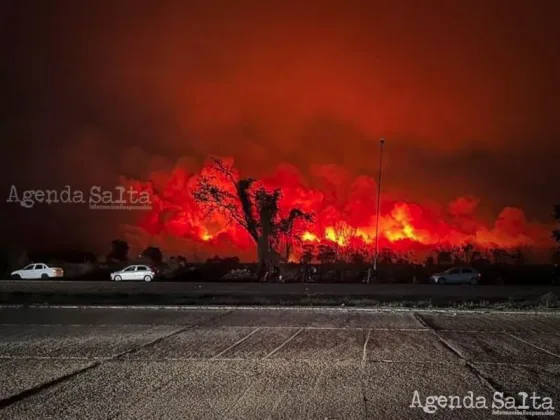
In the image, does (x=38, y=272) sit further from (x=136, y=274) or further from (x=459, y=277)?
(x=459, y=277)

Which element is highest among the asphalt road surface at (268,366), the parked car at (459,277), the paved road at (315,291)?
the parked car at (459,277)

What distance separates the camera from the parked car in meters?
47.1

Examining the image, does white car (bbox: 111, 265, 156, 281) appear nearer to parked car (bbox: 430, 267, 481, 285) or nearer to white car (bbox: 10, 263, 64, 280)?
white car (bbox: 10, 263, 64, 280)

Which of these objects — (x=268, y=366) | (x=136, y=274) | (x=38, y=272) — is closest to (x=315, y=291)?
(x=136, y=274)

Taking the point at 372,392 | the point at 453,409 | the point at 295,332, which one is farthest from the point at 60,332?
the point at 453,409

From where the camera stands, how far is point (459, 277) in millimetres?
47250

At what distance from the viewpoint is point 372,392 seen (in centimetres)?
932

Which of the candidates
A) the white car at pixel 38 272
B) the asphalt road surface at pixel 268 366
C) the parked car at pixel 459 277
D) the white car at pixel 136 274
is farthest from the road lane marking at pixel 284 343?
the white car at pixel 38 272

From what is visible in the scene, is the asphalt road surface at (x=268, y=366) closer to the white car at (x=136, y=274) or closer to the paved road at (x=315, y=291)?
the paved road at (x=315, y=291)

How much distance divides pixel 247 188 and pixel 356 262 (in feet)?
44.8

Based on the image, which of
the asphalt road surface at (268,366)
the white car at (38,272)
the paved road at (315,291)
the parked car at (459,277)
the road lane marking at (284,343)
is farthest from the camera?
the white car at (38,272)

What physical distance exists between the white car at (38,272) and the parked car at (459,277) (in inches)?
1282

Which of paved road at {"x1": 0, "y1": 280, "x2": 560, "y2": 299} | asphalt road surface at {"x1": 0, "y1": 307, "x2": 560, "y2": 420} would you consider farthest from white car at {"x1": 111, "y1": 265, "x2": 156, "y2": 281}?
asphalt road surface at {"x1": 0, "y1": 307, "x2": 560, "y2": 420}

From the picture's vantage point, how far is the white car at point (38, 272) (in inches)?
2092
